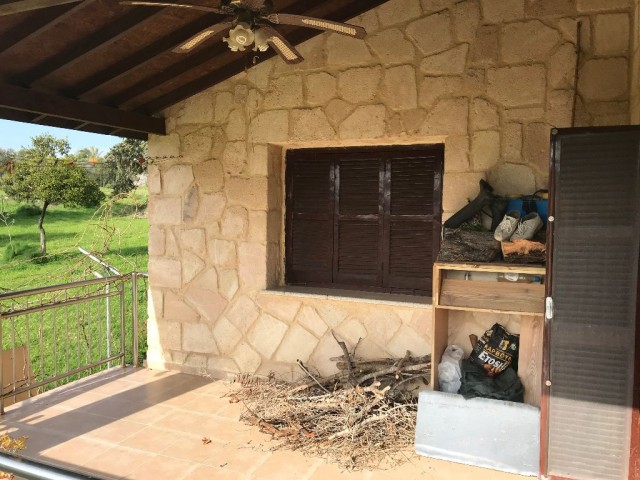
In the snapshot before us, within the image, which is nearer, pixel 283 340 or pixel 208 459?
pixel 208 459

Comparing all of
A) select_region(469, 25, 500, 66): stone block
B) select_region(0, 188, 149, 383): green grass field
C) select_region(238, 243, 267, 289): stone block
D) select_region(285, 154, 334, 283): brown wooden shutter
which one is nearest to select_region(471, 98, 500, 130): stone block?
select_region(469, 25, 500, 66): stone block

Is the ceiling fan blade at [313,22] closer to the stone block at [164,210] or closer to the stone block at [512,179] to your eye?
the stone block at [512,179]

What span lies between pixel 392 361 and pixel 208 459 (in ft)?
5.01

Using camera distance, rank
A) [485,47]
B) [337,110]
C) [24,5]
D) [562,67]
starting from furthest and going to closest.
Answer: [337,110] < [485,47] < [562,67] < [24,5]

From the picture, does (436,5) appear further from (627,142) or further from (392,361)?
(392,361)

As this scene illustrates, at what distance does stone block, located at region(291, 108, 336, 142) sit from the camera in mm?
3973

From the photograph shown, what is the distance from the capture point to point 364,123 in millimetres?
3820

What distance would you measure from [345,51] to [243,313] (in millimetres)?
2419

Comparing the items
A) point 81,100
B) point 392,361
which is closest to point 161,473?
point 392,361

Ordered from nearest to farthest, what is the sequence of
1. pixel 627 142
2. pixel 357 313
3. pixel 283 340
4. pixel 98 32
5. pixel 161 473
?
1. pixel 627 142
2. pixel 161 473
3. pixel 98 32
4. pixel 357 313
5. pixel 283 340

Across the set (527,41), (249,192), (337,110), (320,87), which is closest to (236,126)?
(249,192)

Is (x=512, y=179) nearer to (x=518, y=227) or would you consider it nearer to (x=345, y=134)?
(x=518, y=227)

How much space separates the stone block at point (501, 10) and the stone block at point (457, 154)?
841mm

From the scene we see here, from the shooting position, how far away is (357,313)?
12.9 feet
